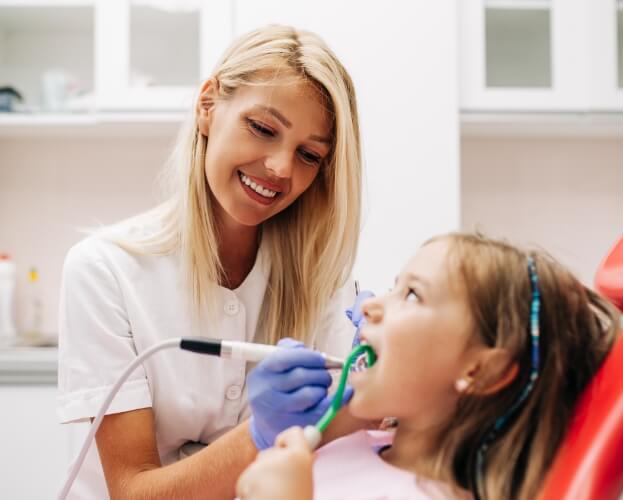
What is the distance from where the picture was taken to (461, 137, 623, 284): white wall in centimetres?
275

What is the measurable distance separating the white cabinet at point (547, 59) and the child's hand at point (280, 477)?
175 centimetres

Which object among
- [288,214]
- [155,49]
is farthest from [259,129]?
[155,49]

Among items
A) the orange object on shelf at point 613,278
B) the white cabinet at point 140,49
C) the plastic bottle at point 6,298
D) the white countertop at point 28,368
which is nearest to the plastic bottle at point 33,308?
the plastic bottle at point 6,298

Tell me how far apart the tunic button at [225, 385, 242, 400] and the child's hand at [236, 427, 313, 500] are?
53 centimetres

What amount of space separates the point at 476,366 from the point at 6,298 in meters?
2.04

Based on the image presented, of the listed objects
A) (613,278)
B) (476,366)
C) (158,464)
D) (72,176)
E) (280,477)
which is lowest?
(158,464)

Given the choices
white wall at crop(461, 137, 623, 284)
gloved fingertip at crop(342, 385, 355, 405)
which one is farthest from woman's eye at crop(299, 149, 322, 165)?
white wall at crop(461, 137, 623, 284)

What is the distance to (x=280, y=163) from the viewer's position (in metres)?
1.28

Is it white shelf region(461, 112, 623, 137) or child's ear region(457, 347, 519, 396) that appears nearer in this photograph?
child's ear region(457, 347, 519, 396)

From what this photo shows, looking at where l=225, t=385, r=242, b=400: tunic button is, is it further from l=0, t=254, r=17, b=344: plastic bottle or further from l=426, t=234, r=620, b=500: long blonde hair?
l=0, t=254, r=17, b=344: plastic bottle

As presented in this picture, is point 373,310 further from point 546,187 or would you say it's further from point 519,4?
point 546,187

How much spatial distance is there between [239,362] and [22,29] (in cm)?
196

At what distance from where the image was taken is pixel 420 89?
2.28m

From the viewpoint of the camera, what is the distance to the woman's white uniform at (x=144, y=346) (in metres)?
1.26
